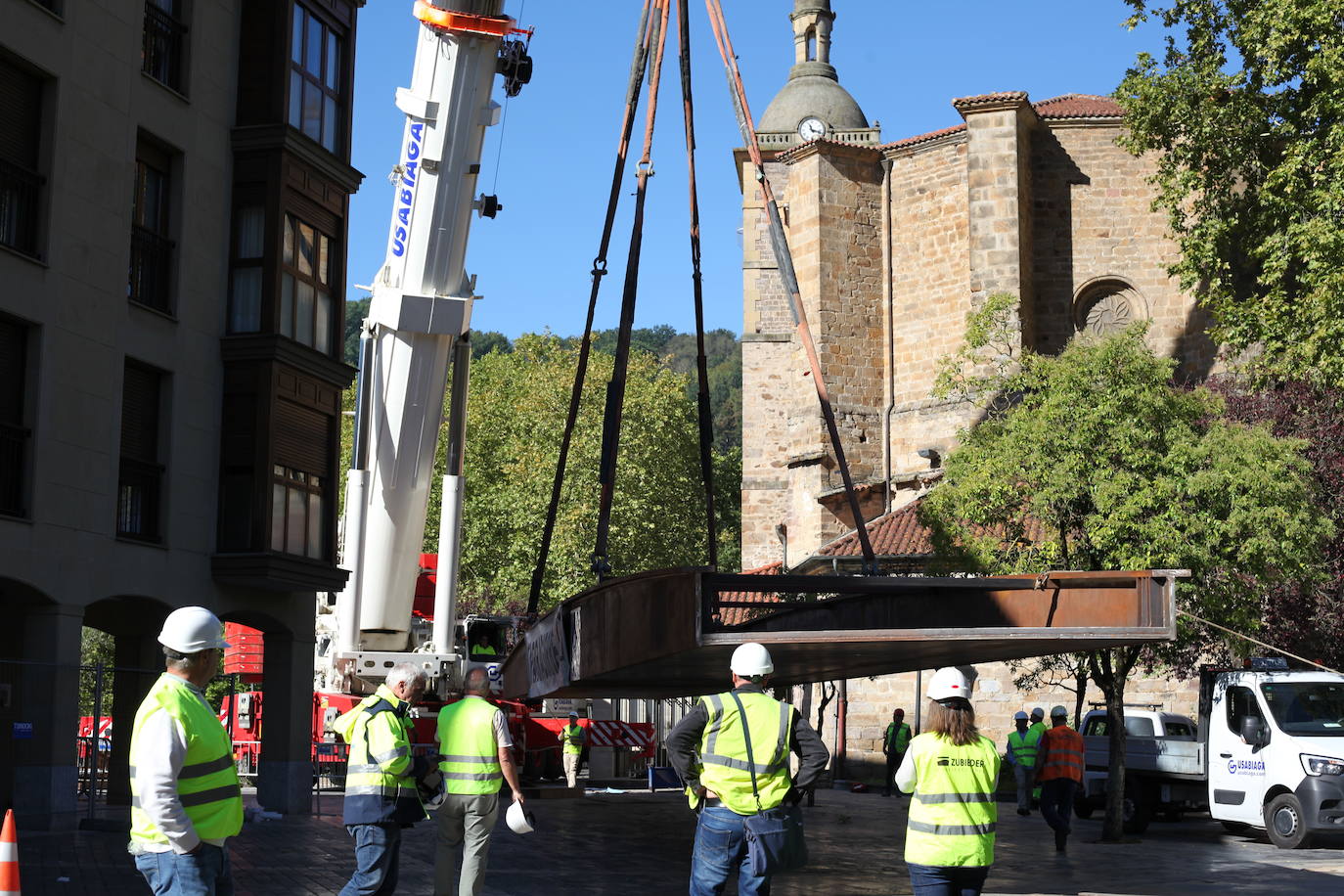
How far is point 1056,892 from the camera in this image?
13.6 metres

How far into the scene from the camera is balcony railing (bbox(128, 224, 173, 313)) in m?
→ 20.2

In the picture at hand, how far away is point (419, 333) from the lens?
1705 centimetres

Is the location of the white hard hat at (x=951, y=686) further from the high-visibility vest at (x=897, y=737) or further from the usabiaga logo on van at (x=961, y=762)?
the high-visibility vest at (x=897, y=737)

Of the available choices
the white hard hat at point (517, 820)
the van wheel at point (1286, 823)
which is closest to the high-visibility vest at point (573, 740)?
the van wheel at point (1286, 823)

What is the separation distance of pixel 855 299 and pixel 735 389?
62223 mm

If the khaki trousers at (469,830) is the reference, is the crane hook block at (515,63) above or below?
above

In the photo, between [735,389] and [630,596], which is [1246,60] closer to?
[630,596]

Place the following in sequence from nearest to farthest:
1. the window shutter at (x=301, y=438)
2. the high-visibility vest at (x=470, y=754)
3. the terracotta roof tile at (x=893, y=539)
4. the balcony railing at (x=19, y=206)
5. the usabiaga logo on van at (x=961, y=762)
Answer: the usabiaga logo on van at (x=961, y=762), the high-visibility vest at (x=470, y=754), the balcony railing at (x=19, y=206), the window shutter at (x=301, y=438), the terracotta roof tile at (x=893, y=539)

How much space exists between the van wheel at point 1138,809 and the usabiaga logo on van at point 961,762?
16.2 meters

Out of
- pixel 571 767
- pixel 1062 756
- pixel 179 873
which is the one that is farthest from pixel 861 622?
pixel 571 767

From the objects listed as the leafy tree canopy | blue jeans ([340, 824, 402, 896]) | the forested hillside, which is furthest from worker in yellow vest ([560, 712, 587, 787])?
the forested hillside

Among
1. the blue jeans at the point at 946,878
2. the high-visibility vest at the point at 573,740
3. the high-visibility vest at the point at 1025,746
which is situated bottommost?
the high-visibility vest at the point at 573,740

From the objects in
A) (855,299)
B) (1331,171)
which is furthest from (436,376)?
(855,299)

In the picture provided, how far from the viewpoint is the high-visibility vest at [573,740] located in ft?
96.2
